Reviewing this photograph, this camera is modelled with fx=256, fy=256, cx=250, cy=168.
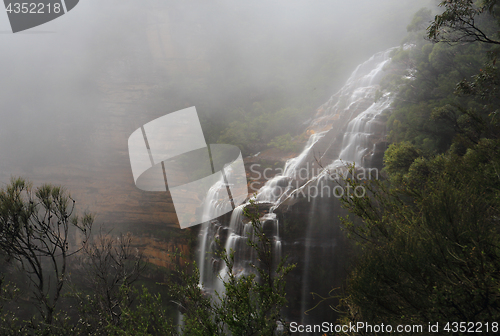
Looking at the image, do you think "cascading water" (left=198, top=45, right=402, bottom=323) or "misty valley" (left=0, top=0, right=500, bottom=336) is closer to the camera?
"misty valley" (left=0, top=0, right=500, bottom=336)

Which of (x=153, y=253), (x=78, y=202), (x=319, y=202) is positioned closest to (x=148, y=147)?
(x=78, y=202)

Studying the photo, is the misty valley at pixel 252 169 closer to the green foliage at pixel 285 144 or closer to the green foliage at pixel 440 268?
the green foliage at pixel 440 268

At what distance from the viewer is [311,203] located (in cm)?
1220

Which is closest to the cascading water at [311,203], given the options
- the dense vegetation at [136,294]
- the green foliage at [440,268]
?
the dense vegetation at [136,294]

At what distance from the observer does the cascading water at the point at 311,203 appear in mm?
11438

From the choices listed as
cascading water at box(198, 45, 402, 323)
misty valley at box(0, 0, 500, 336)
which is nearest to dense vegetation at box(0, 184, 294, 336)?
misty valley at box(0, 0, 500, 336)

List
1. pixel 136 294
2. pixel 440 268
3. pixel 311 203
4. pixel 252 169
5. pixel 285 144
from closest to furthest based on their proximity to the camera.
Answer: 1. pixel 440 268
2. pixel 136 294
3. pixel 311 203
4. pixel 252 169
5. pixel 285 144

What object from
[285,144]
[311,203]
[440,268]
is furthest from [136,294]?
[285,144]

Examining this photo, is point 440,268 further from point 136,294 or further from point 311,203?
point 311,203

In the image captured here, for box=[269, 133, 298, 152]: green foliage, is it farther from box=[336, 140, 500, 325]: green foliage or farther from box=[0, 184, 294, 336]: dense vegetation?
box=[336, 140, 500, 325]: green foliage

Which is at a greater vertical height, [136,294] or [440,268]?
[440,268]

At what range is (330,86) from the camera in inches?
1287

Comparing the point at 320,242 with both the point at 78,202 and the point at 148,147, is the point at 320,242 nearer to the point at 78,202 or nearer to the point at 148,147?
the point at 148,147

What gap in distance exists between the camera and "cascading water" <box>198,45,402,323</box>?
37.5ft
